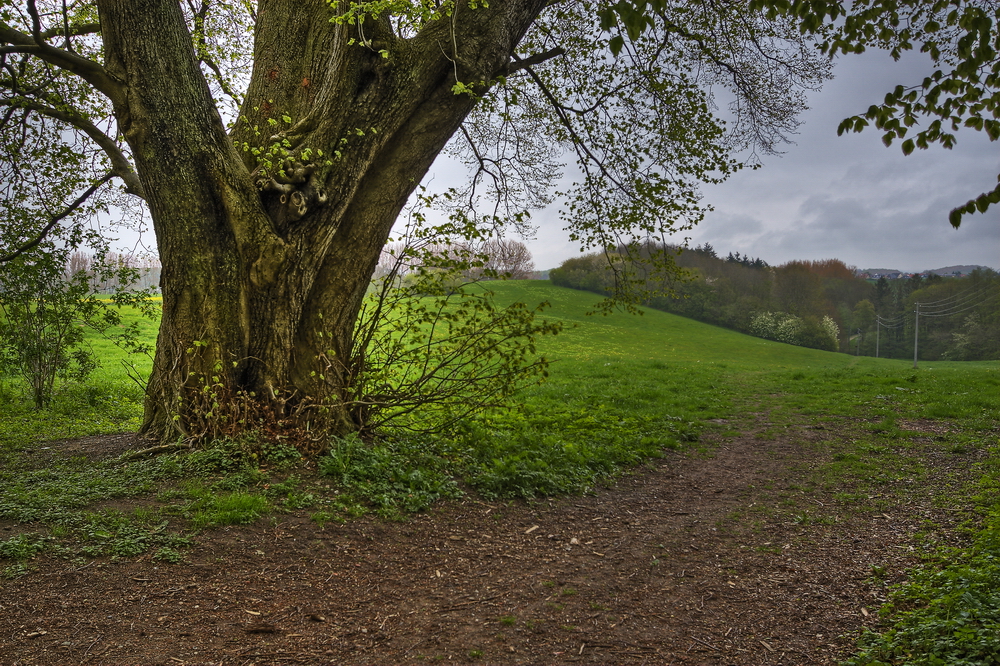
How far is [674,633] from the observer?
453cm

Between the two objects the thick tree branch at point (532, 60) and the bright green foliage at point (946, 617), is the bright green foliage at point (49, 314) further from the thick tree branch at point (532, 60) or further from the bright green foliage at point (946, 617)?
the bright green foliage at point (946, 617)

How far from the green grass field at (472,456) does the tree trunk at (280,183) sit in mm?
883

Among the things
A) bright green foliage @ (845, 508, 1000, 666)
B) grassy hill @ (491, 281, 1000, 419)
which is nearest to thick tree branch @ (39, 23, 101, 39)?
grassy hill @ (491, 281, 1000, 419)

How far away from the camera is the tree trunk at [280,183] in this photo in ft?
22.3

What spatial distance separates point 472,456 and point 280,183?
4.05 meters

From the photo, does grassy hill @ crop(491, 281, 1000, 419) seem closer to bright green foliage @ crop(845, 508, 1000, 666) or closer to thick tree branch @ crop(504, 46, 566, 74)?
thick tree branch @ crop(504, 46, 566, 74)

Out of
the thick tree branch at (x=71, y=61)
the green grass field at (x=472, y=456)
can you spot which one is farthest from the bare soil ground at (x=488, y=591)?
the thick tree branch at (x=71, y=61)

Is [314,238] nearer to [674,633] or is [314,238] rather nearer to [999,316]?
[674,633]

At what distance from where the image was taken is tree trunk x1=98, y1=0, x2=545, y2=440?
680cm

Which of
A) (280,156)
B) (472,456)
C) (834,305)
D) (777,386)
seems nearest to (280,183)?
(280,156)

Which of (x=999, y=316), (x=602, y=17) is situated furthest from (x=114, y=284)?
(x=999, y=316)

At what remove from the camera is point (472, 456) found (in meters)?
7.95

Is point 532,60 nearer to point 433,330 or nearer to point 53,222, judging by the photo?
point 433,330

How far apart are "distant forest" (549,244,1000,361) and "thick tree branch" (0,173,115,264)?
35.4m
